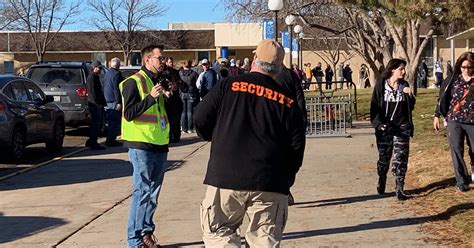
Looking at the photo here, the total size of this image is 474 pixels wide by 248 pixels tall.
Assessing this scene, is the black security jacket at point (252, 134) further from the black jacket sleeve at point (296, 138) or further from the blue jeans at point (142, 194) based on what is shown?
the blue jeans at point (142, 194)

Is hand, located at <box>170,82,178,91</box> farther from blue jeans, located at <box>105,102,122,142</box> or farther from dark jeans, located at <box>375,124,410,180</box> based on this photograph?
blue jeans, located at <box>105,102,122,142</box>

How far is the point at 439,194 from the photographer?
9398 mm

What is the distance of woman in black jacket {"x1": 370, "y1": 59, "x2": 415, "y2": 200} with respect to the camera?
9102 millimetres

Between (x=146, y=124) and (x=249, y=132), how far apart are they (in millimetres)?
2214

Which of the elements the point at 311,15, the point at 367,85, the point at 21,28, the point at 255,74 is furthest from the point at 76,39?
the point at 255,74

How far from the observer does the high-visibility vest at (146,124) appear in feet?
22.7

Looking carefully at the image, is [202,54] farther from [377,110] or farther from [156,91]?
[156,91]

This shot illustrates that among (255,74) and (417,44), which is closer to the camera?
(255,74)

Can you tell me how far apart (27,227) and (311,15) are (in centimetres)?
2160

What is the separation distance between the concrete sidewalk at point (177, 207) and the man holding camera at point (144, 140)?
23.8 inches

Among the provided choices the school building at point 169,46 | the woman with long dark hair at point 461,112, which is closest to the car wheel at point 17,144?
the woman with long dark hair at point 461,112

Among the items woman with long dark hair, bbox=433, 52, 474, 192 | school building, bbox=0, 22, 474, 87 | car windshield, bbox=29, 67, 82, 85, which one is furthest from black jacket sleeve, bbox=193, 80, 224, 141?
school building, bbox=0, 22, 474, 87

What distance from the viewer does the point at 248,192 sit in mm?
4926

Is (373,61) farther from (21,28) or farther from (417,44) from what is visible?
(21,28)
